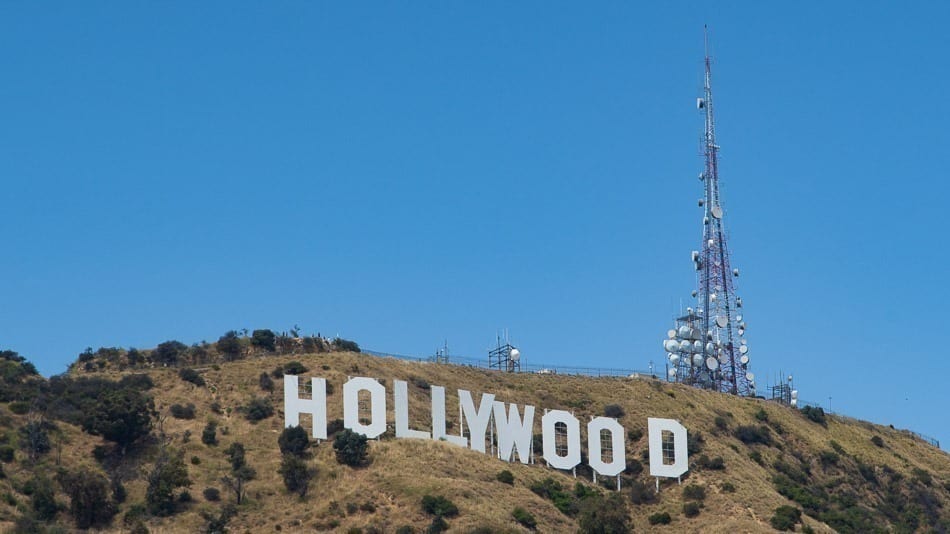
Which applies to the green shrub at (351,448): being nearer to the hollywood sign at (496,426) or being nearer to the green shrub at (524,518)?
the hollywood sign at (496,426)

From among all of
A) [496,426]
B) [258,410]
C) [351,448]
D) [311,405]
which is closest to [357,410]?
[351,448]

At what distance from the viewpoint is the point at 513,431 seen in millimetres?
112312

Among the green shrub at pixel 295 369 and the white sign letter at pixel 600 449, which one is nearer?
the white sign letter at pixel 600 449

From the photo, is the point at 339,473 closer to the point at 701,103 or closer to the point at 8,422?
the point at 8,422

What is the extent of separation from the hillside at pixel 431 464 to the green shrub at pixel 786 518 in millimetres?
362

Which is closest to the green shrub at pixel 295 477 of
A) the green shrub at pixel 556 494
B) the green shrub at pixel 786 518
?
the green shrub at pixel 556 494

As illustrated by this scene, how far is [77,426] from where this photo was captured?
357 feet

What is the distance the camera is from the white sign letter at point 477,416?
110m

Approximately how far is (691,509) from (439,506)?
1955 centimetres

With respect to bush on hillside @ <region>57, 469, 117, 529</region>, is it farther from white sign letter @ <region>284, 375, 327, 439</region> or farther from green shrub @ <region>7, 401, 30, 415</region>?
white sign letter @ <region>284, 375, 327, 439</region>

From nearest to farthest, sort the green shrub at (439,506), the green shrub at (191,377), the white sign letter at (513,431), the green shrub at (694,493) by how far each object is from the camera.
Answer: the green shrub at (439,506), the white sign letter at (513,431), the green shrub at (694,493), the green shrub at (191,377)

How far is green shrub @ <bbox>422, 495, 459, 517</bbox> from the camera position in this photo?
9944 cm

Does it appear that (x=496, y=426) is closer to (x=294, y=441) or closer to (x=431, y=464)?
(x=431, y=464)

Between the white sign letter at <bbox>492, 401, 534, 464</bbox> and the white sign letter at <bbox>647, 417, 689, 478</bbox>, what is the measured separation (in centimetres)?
873
